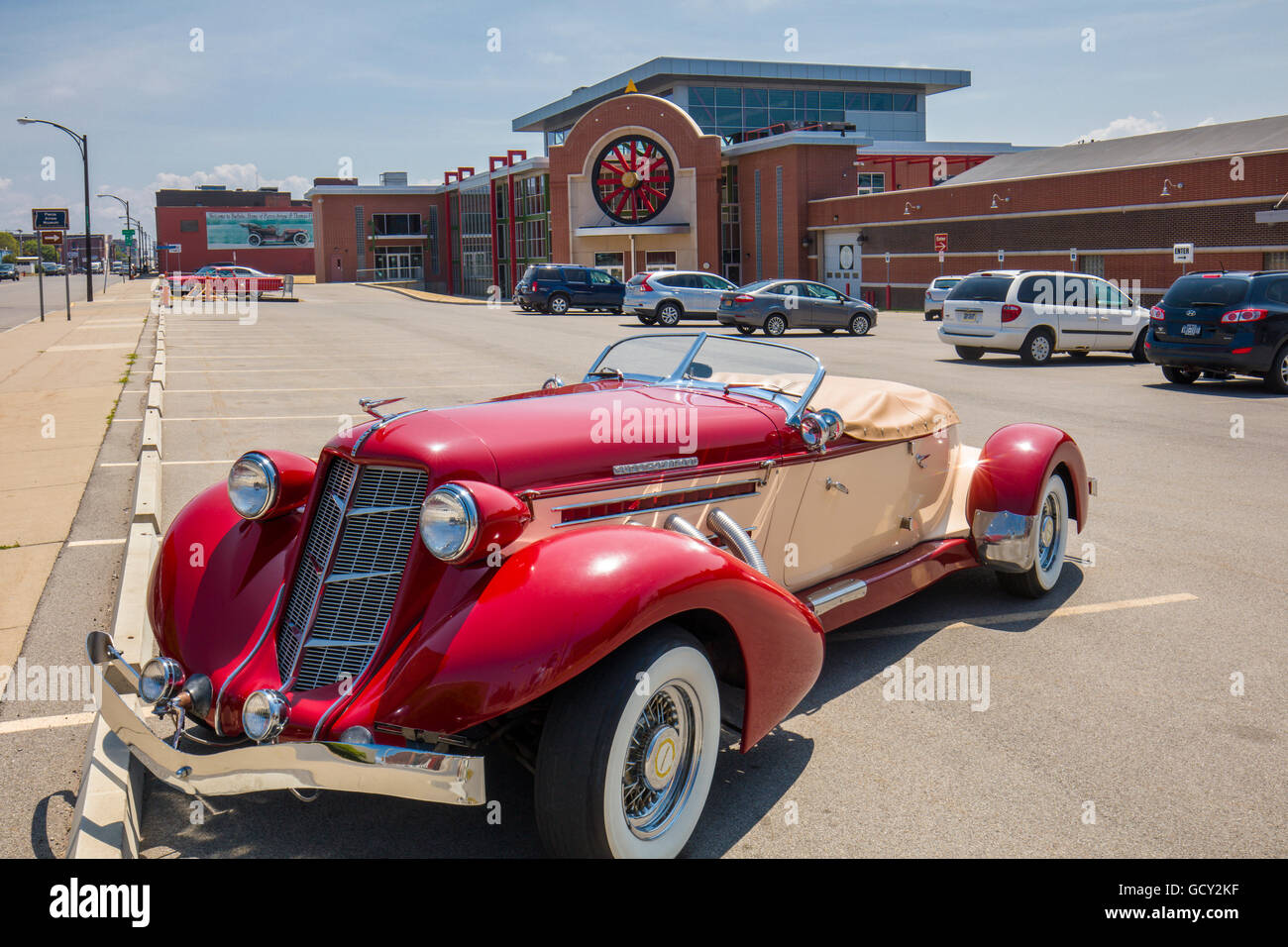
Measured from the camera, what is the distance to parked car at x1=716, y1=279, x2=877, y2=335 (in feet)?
88.8

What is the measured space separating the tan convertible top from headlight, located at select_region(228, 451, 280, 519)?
206cm

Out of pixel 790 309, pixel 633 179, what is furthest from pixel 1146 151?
pixel 633 179

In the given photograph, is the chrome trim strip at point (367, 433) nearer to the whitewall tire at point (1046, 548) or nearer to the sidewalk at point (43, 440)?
the sidewalk at point (43, 440)

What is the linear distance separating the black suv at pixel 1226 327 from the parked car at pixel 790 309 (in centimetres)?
1150

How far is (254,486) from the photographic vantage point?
4.34 metres

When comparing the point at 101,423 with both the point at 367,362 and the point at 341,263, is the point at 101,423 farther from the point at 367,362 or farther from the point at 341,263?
the point at 341,263

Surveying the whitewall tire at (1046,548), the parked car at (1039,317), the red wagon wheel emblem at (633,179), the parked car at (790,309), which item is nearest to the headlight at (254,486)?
the whitewall tire at (1046,548)

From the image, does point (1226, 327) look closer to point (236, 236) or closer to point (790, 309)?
point (790, 309)

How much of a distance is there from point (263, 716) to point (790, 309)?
2481cm

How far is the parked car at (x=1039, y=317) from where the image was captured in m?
19.4

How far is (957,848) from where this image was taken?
11.5 ft
